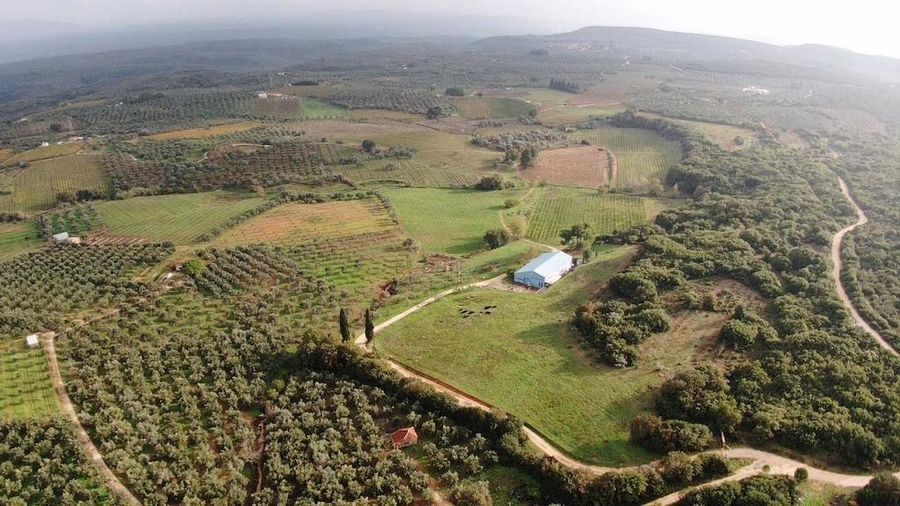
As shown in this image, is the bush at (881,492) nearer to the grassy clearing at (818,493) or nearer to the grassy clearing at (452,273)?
A: the grassy clearing at (818,493)

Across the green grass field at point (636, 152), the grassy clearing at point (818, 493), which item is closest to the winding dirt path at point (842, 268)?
the grassy clearing at point (818, 493)

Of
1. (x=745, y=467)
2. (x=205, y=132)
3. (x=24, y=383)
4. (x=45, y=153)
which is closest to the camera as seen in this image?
(x=745, y=467)

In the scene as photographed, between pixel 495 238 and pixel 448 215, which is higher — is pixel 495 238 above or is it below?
above

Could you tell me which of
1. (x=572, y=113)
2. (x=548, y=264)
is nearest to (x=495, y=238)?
(x=548, y=264)

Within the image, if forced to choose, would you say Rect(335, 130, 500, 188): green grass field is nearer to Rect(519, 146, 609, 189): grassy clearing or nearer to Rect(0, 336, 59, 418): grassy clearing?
Rect(519, 146, 609, 189): grassy clearing

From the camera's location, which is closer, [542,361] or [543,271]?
[542,361]

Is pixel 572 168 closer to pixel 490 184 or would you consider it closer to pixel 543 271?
pixel 490 184

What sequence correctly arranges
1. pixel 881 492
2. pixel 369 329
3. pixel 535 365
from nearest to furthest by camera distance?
pixel 881 492 → pixel 535 365 → pixel 369 329

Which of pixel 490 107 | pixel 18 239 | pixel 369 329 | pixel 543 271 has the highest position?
pixel 490 107
